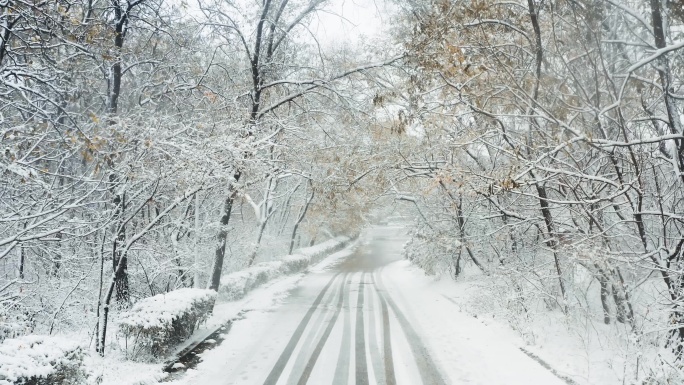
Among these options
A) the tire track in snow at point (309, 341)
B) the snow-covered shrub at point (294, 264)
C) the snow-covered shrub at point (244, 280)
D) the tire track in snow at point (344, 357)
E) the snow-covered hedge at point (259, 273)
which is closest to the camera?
the tire track in snow at point (344, 357)

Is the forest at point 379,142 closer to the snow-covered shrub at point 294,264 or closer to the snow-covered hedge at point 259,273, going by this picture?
the snow-covered hedge at point 259,273

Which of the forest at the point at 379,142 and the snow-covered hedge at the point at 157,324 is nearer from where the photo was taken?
the forest at the point at 379,142

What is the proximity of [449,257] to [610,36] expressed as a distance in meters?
13.2

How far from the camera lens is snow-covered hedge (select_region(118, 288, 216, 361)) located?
7535mm

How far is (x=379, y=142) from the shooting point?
567 inches

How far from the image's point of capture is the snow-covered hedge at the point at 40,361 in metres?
4.48

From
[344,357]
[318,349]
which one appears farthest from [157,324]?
[344,357]

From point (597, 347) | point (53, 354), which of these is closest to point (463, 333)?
point (597, 347)

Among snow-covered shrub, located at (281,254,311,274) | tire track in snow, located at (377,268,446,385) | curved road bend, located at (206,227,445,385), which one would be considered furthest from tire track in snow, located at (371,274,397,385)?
snow-covered shrub, located at (281,254,311,274)

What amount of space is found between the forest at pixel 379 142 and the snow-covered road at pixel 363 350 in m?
1.62

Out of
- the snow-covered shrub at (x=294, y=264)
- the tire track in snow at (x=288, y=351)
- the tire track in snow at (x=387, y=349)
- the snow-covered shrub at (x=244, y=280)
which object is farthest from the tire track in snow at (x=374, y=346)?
the snow-covered shrub at (x=294, y=264)

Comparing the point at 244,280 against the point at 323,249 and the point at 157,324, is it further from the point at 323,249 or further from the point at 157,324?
the point at 323,249

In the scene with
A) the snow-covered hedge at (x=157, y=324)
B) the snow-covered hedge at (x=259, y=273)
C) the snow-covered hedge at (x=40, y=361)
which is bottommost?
the snow-covered hedge at (x=259, y=273)

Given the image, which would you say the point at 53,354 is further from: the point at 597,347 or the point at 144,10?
the point at 597,347
